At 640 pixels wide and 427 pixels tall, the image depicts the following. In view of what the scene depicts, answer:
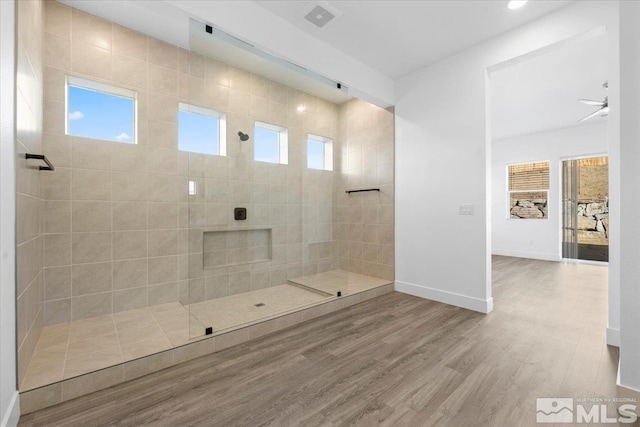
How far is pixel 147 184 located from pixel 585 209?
26.5ft

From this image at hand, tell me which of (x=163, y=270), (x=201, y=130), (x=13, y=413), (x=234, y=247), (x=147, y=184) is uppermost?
(x=201, y=130)

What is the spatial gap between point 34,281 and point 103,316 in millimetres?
762

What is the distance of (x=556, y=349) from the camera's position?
2127 mm

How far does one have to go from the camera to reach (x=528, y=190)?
633 cm

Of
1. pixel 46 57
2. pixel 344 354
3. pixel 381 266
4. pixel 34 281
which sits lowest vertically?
pixel 344 354

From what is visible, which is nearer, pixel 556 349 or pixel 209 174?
pixel 556 349

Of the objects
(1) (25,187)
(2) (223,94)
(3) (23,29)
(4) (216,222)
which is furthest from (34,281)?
(2) (223,94)

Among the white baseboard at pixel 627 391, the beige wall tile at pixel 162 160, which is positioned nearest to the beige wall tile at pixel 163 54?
the beige wall tile at pixel 162 160

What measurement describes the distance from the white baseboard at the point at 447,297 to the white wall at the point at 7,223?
352 centimetres

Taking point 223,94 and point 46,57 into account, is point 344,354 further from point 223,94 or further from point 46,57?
point 46,57

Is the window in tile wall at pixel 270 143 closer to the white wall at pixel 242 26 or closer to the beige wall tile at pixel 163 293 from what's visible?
the white wall at pixel 242 26

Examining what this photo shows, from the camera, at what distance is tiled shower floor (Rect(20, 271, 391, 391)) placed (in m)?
1.73

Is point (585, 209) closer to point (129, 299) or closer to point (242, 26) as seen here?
point (242, 26)

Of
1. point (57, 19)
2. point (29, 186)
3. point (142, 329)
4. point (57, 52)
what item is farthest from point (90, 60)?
point (142, 329)
